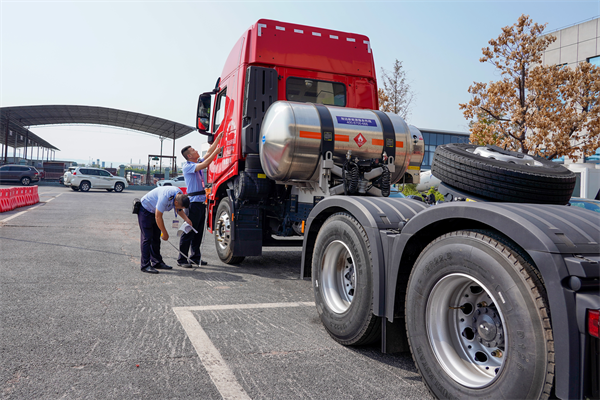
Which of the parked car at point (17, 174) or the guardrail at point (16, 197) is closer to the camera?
the guardrail at point (16, 197)

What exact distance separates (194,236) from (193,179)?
919 millimetres

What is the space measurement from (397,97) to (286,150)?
62.1ft

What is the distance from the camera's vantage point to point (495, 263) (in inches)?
85.2

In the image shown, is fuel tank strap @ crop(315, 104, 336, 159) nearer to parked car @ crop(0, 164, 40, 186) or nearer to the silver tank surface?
the silver tank surface

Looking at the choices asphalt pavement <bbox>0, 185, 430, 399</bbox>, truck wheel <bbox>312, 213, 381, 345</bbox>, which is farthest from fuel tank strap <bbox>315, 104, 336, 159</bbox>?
asphalt pavement <bbox>0, 185, 430, 399</bbox>

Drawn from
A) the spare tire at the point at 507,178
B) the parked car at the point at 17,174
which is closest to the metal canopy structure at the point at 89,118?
the parked car at the point at 17,174

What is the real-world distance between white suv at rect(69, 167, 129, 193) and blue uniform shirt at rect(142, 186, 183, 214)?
26.3m

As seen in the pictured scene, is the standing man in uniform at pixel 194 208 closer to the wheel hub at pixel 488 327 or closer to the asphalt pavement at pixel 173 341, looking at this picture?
the asphalt pavement at pixel 173 341

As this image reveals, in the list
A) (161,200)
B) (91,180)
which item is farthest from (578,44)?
(91,180)

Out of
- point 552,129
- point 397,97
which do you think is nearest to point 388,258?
point 552,129

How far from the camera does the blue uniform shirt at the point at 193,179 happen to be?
7.00 meters

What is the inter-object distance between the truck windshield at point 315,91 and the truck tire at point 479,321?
4.36 meters

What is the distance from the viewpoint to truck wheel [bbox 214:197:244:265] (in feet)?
22.5

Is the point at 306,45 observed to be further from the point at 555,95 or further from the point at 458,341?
the point at 555,95
